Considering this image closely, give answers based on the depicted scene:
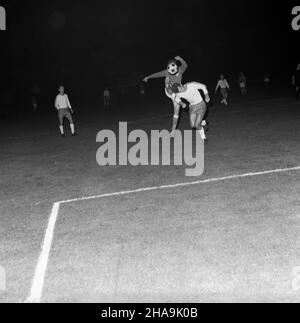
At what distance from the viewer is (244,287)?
4500 mm

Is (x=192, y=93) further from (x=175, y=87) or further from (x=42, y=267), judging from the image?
(x=42, y=267)

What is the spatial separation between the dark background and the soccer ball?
4137cm

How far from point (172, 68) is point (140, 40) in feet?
159

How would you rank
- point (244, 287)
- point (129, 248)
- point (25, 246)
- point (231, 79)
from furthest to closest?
point (231, 79), point (25, 246), point (129, 248), point (244, 287)

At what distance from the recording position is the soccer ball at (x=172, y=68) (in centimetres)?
1260

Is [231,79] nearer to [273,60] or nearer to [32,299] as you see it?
[273,60]

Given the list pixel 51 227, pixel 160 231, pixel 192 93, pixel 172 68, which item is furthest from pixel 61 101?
pixel 160 231

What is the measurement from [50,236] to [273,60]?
2206 inches

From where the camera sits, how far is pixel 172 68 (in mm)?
12633

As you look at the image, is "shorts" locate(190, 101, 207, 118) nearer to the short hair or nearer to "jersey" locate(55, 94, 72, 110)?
the short hair

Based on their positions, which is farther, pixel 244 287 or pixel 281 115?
pixel 281 115

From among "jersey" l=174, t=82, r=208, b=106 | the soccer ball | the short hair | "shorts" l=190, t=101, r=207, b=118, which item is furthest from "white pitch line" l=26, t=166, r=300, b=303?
the soccer ball

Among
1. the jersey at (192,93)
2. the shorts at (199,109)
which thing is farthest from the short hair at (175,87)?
the shorts at (199,109)
